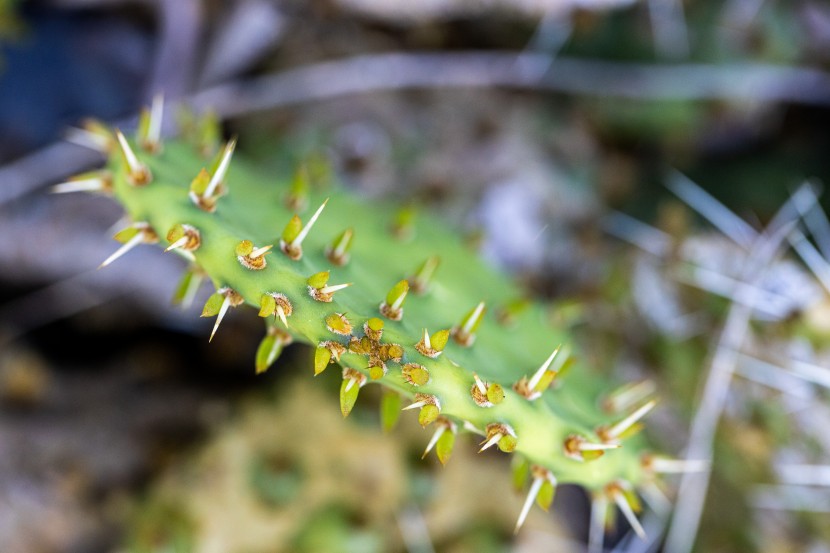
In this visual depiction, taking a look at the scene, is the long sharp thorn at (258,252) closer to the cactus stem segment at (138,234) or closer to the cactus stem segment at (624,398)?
the cactus stem segment at (138,234)

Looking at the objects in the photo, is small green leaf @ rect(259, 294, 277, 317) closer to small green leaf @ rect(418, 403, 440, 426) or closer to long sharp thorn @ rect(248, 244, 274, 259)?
long sharp thorn @ rect(248, 244, 274, 259)

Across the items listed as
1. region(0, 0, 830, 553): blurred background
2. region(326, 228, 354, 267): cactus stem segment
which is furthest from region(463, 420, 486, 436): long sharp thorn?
region(0, 0, 830, 553): blurred background

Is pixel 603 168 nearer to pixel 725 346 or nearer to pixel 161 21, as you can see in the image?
pixel 725 346

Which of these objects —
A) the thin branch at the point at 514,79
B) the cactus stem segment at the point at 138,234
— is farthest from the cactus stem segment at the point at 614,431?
the thin branch at the point at 514,79

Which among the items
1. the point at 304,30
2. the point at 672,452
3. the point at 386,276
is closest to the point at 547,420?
the point at 386,276

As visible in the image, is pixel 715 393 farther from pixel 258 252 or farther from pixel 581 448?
pixel 258 252

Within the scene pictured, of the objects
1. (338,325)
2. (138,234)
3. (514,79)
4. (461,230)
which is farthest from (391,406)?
(514,79)

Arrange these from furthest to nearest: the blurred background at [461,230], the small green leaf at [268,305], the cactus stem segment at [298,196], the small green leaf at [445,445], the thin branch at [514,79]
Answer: the thin branch at [514,79] < the blurred background at [461,230] < the cactus stem segment at [298,196] < the small green leaf at [445,445] < the small green leaf at [268,305]
